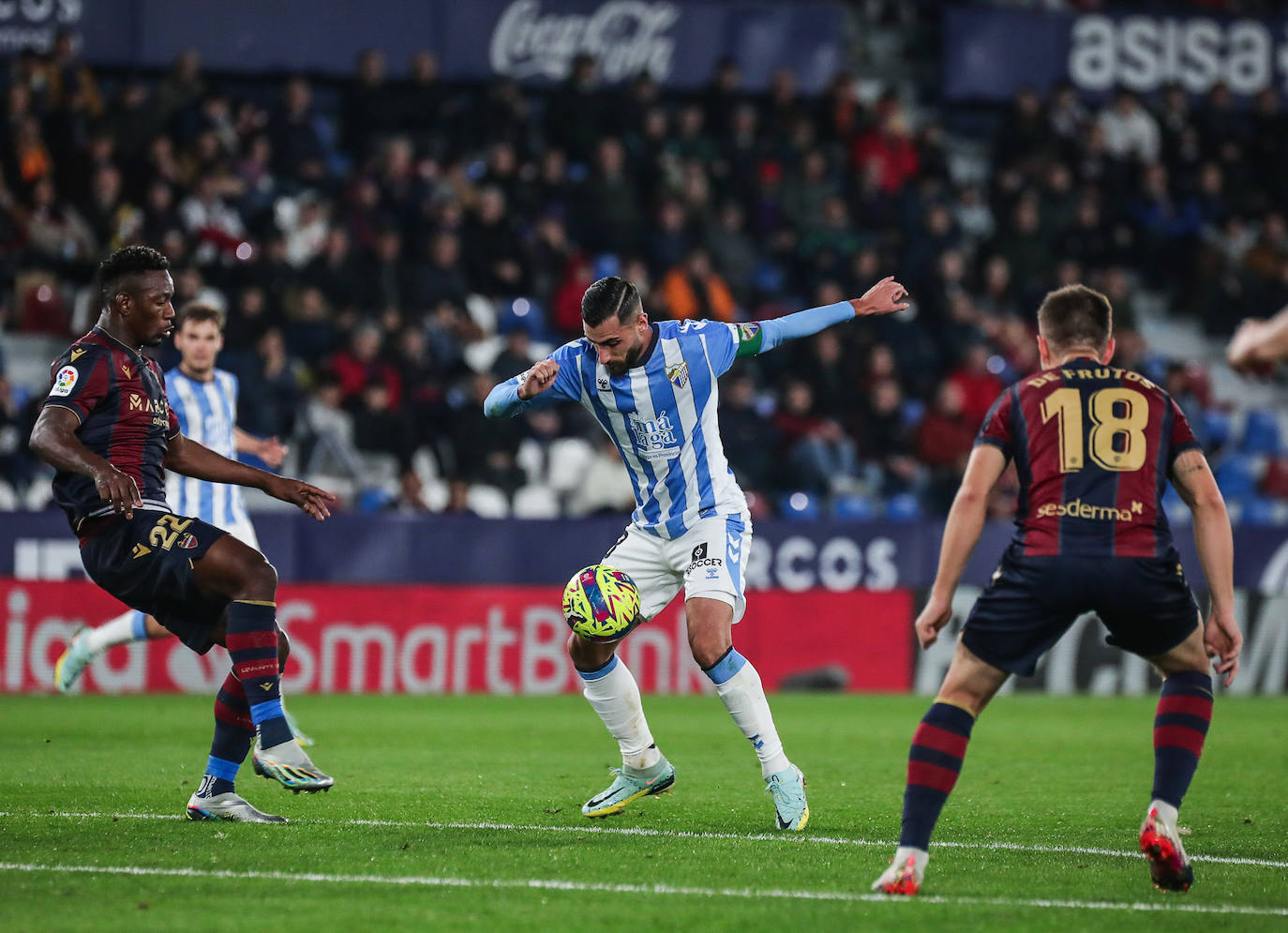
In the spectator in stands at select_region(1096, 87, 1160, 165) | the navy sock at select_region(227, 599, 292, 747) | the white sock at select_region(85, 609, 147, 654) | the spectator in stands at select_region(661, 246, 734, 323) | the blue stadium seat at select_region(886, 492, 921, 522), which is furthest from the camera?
the spectator in stands at select_region(1096, 87, 1160, 165)

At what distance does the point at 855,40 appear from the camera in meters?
23.7

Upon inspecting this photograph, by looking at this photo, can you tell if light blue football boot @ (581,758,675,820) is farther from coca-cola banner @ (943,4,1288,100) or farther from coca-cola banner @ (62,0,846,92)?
coca-cola banner @ (943,4,1288,100)

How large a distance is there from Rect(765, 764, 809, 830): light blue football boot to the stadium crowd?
9.37 m

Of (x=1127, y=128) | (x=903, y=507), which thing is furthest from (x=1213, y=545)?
(x=1127, y=128)

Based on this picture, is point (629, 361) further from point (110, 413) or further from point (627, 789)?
point (110, 413)

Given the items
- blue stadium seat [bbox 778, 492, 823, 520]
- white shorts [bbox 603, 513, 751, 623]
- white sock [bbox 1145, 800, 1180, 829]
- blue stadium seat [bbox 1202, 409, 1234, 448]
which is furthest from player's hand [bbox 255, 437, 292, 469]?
blue stadium seat [bbox 1202, 409, 1234, 448]

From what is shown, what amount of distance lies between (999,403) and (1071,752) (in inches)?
222

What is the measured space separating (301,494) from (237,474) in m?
0.43

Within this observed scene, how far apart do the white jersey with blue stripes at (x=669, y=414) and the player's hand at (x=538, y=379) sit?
27 cm

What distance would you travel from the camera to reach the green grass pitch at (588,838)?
5.19m

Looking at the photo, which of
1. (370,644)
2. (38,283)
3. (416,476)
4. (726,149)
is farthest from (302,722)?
(726,149)

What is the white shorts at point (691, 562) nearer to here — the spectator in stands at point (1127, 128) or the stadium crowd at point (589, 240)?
the stadium crowd at point (589, 240)

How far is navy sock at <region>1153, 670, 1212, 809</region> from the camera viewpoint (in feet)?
19.1

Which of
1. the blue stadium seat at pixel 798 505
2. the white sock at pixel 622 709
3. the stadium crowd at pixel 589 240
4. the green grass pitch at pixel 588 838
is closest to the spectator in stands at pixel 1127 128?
the stadium crowd at pixel 589 240
